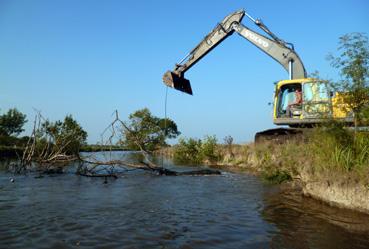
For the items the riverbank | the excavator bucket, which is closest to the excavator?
the excavator bucket

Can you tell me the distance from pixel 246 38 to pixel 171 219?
50.3 ft

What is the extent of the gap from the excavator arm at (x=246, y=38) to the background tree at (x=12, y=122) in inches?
1832

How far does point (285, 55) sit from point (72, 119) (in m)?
42.7

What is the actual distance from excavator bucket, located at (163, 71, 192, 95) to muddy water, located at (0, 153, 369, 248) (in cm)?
845

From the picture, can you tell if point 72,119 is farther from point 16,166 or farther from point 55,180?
point 55,180

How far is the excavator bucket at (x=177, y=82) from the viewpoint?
21375mm

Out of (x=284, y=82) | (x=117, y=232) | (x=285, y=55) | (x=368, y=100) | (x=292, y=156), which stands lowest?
(x=117, y=232)

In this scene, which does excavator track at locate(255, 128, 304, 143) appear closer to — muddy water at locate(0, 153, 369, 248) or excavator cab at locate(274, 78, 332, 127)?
excavator cab at locate(274, 78, 332, 127)

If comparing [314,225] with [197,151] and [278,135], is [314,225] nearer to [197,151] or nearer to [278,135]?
[278,135]

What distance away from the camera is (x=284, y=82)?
1931 cm

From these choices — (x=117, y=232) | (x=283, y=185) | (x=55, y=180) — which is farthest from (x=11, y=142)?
(x=117, y=232)

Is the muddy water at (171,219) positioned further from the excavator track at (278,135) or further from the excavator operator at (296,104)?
the excavator track at (278,135)

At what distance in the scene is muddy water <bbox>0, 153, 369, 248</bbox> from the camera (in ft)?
23.5

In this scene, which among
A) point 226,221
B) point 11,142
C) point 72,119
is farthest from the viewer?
point 72,119
